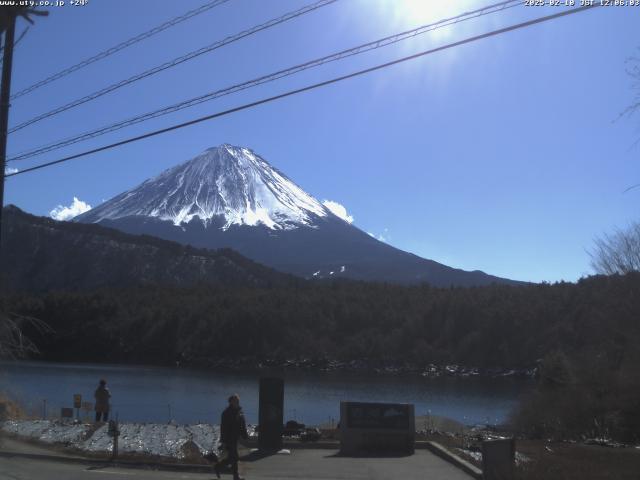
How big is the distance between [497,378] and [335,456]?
7447cm

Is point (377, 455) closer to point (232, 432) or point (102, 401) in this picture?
point (232, 432)

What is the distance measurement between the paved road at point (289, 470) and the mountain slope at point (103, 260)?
140 meters

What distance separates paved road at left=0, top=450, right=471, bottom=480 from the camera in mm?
12977

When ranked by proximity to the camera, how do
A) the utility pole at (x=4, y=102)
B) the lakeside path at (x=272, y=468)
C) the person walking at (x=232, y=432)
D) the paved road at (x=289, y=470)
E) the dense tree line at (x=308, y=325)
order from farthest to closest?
the dense tree line at (x=308, y=325)
the utility pole at (x=4, y=102)
the lakeside path at (x=272, y=468)
the paved road at (x=289, y=470)
the person walking at (x=232, y=432)

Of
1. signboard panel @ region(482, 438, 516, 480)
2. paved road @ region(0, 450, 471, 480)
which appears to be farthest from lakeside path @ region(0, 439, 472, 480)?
signboard panel @ region(482, 438, 516, 480)

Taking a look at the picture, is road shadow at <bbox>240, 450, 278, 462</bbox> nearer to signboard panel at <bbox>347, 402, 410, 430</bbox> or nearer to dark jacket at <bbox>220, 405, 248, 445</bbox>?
signboard panel at <bbox>347, 402, 410, 430</bbox>

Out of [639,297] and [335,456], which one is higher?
[639,297]

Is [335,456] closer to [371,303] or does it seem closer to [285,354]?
[285,354]

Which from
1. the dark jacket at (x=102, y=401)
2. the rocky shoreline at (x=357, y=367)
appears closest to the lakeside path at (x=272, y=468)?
the dark jacket at (x=102, y=401)

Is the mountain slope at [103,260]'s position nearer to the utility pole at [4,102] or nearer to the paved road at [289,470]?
the paved road at [289,470]

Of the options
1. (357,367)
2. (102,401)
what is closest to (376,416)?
(102,401)

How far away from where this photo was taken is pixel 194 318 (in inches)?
4569

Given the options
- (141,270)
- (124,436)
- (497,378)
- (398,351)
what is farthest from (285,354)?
(124,436)

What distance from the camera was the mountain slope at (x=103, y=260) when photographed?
157500mm
